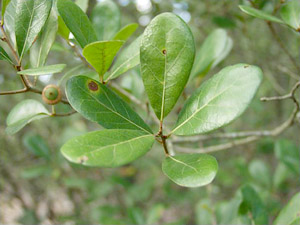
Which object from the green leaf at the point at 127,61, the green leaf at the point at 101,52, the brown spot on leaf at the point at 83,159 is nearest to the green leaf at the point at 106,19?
the green leaf at the point at 127,61

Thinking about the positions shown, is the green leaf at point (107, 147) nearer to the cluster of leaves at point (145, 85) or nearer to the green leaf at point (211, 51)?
the cluster of leaves at point (145, 85)

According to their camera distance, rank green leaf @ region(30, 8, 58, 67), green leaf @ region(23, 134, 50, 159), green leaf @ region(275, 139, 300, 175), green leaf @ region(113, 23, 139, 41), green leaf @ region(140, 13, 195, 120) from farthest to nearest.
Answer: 1. green leaf @ region(23, 134, 50, 159)
2. green leaf @ region(275, 139, 300, 175)
3. green leaf @ region(113, 23, 139, 41)
4. green leaf @ region(30, 8, 58, 67)
5. green leaf @ region(140, 13, 195, 120)

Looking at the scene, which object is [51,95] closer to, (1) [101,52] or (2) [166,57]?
(1) [101,52]

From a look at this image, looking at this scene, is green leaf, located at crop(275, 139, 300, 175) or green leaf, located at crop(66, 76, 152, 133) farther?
green leaf, located at crop(275, 139, 300, 175)

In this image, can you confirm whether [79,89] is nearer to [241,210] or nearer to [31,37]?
[31,37]

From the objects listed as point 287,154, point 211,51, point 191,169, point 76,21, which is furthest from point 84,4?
point 287,154

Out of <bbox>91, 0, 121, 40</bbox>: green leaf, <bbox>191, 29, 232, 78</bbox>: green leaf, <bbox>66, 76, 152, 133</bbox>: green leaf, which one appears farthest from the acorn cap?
<bbox>191, 29, 232, 78</bbox>: green leaf

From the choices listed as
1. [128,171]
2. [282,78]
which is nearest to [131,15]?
[128,171]

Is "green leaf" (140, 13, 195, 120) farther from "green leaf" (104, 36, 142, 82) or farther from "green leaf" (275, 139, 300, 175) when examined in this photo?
"green leaf" (275, 139, 300, 175)
